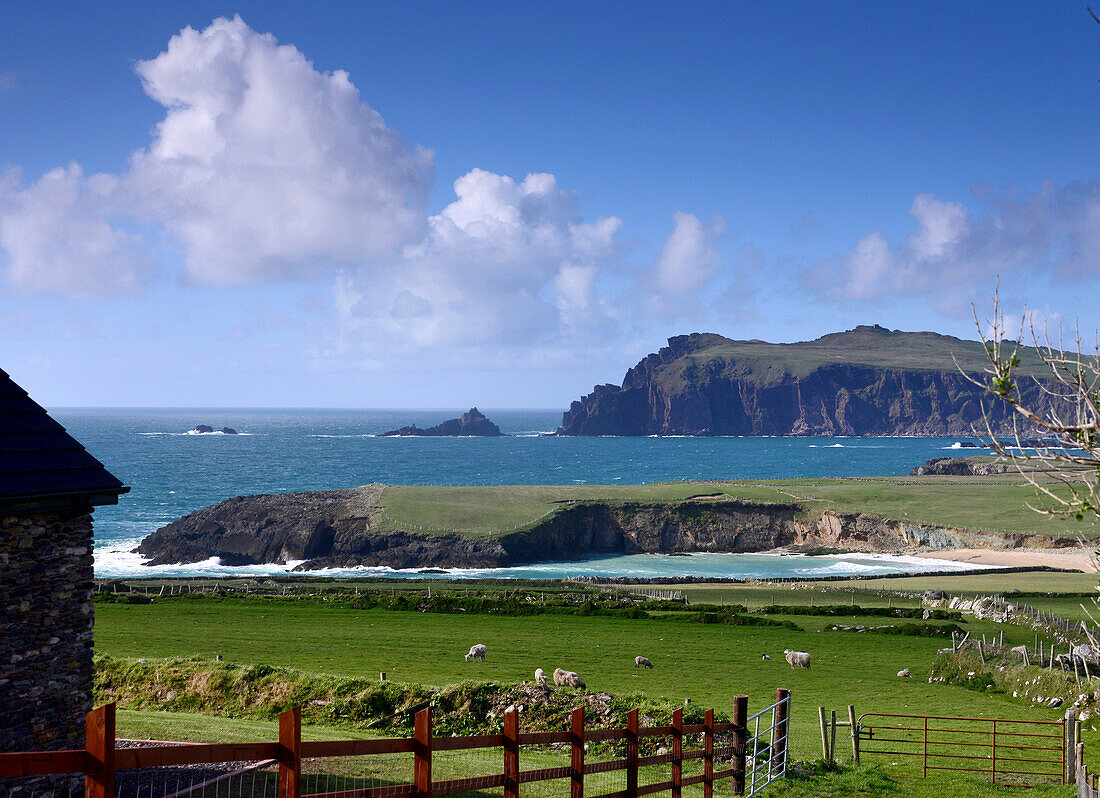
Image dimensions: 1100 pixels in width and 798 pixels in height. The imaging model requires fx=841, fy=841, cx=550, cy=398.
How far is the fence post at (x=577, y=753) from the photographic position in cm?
988

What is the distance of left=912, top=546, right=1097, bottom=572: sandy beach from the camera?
79250 mm

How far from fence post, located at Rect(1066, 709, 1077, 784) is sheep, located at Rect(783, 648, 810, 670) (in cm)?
1768

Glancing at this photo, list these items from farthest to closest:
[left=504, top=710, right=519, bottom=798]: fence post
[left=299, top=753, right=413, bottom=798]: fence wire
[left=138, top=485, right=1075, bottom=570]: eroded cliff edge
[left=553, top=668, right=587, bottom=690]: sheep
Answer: [left=138, top=485, right=1075, bottom=570]: eroded cliff edge → [left=553, top=668, right=587, bottom=690]: sheep → [left=299, top=753, right=413, bottom=798]: fence wire → [left=504, top=710, right=519, bottom=798]: fence post

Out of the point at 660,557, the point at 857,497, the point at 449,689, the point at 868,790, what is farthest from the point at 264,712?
the point at 857,497

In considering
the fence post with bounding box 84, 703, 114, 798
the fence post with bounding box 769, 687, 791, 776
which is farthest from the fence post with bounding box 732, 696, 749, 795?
the fence post with bounding box 84, 703, 114, 798

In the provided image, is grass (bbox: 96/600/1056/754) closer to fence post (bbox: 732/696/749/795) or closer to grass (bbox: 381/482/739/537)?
fence post (bbox: 732/696/749/795)

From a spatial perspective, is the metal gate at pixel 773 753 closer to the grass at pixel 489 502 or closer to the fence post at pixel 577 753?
the fence post at pixel 577 753

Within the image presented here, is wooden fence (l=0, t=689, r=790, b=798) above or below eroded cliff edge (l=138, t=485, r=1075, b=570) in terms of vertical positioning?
above

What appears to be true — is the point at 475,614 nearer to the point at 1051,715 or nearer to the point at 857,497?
the point at 1051,715

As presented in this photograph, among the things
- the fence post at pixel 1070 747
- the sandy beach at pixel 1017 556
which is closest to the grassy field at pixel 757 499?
the sandy beach at pixel 1017 556

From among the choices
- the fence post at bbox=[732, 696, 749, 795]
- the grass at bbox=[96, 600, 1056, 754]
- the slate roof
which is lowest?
the grass at bbox=[96, 600, 1056, 754]

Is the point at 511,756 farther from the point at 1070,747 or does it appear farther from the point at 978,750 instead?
the point at 978,750

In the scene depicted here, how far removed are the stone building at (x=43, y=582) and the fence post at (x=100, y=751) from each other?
26.9ft

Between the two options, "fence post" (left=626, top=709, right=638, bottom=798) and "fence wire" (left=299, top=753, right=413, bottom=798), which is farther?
"fence wire" (left=299, top=753, right=413, bottom=798)
